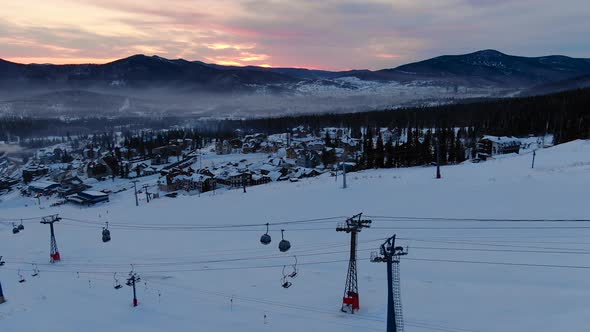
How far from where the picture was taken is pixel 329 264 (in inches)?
787

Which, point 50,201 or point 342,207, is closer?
point 342,207

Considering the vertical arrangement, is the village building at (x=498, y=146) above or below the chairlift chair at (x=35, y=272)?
above

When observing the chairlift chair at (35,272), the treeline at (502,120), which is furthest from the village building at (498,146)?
the chairlift chair at (35,272)

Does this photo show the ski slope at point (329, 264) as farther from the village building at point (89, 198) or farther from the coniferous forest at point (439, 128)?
the village building at point (89, 198)

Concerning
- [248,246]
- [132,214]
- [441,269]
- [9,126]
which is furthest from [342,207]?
[9,126]

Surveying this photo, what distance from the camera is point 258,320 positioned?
15305 mm

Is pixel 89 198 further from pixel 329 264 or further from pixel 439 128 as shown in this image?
pixel 439 128

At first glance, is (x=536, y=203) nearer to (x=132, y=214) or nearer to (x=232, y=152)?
(x=132, y=214)

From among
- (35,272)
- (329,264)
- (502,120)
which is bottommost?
(35,272)

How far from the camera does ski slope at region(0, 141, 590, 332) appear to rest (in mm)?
14703

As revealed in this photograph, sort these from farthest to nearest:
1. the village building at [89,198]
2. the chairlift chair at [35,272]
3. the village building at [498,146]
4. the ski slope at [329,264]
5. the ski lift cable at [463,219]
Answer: the village building at [498,146], the village building at [89,198], the chairlift chair at [35,272], the ski lift cable at [463,219], the ski slope at [329,264]

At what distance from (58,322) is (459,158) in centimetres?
5333

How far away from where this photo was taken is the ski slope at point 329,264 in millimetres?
14703

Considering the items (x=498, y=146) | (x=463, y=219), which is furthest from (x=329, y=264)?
(x=498, y=146)
